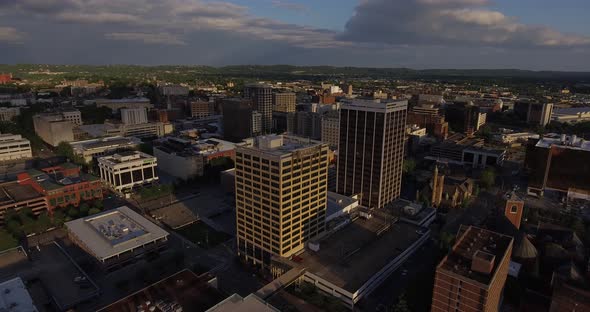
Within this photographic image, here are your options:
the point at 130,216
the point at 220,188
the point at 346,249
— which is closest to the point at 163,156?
the point at 220,188

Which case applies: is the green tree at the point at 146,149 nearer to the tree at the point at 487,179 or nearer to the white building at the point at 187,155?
the white building at the point at 187,155

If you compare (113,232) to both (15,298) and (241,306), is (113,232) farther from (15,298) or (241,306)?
(241,306)

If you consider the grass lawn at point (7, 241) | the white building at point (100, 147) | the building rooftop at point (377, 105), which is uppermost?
the building rooftop at point (377, 105)

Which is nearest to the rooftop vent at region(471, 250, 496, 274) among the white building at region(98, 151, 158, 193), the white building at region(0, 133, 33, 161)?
the white building at region(98, 151, 158, 193)

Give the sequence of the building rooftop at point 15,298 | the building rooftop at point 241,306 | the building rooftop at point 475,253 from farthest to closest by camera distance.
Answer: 1. the building rooftop at point 15,298
2. the building rooftop at point 475,253
3. the building rooftop at point 241,306

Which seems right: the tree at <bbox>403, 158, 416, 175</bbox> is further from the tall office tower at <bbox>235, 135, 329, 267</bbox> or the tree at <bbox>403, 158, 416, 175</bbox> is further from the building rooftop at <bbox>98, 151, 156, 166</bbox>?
the building rooftop at <bbox>98, 151, 156, 166</bbox>

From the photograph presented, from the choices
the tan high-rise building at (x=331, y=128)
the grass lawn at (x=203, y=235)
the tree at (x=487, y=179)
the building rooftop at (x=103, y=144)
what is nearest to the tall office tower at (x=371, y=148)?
the grass lawn at (x=203, y=235)

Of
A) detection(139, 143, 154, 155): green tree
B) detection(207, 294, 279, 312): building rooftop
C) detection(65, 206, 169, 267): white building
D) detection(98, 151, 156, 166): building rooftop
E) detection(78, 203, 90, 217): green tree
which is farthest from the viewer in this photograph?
detection(139, 143, 154, 155): green tree

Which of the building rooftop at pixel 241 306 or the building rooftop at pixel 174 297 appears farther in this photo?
the building rooftop at pixel 174 297
